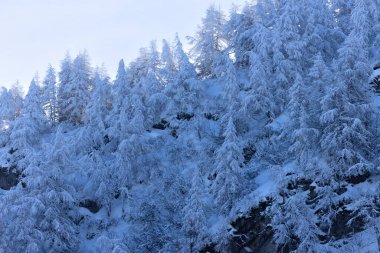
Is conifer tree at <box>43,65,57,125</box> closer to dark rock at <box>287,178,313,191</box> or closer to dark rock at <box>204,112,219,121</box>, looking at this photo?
dark rock at <box>204,112,219,121</box>

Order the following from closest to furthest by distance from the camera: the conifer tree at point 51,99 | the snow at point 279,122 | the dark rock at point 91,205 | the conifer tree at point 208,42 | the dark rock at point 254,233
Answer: the dark rock at point 254,233, the snow at point 279,122, the dark rock at point 91,205, the conifer tree at point 208,42, the conifer tree at point 51,99

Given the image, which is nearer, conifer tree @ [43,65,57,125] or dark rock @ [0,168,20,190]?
dark rock @ [0,168,20,190]

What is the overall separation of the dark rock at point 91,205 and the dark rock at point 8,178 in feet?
34.2

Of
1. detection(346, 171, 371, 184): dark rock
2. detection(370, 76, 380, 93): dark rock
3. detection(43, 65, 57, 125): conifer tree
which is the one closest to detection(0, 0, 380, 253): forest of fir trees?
detection(346, 171, 371, 184): dark rock

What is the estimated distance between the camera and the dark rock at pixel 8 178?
43.0m

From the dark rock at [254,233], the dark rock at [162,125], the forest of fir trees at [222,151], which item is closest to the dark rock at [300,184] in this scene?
the forest of fir trees at [222,151]

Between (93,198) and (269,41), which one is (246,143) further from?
(93,198)

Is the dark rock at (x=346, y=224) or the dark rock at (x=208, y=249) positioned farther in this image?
the dark rock at (x=208, y=249)

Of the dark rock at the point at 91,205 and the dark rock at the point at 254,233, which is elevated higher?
the dark rock at the point at 91,205

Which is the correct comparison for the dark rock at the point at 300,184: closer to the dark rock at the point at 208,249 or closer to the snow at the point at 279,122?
the dark rock at the point at 208,249

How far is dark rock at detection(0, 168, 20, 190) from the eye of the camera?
43.0 meters

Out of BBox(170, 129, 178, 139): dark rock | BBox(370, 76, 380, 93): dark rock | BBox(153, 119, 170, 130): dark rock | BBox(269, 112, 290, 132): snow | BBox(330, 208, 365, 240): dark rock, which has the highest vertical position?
BBox(153, 119, 170, 130): dark rock

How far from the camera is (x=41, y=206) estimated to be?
29344 millimetres

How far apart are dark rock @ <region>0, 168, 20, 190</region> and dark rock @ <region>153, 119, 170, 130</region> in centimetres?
1599
